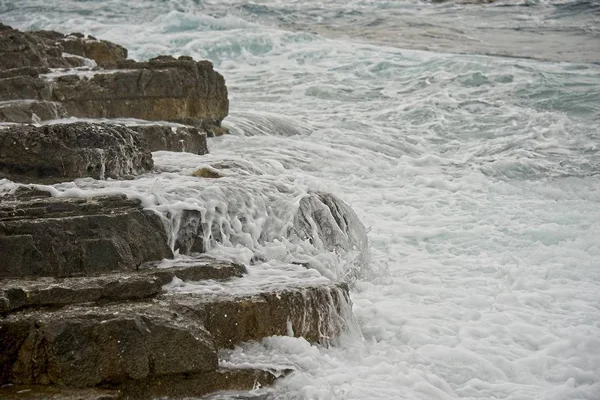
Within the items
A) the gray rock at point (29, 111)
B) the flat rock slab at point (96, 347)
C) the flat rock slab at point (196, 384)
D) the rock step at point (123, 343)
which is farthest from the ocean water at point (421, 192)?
the gray rock at point (29, 111)

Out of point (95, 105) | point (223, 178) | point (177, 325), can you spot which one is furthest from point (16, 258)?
point (95, 105)

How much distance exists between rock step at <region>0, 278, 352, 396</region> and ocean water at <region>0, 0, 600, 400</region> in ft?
1.03

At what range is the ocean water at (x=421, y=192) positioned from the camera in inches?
208

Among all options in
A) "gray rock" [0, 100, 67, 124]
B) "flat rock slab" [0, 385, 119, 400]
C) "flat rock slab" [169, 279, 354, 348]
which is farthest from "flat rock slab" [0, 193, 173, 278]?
"gray rock" [0, 100, 67, 124]

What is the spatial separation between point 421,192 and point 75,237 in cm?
595

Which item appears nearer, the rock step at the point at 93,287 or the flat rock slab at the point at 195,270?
the rock step at the point at 93,287

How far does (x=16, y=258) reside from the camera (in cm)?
478

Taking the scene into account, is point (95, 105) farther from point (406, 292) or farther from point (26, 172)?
point (406, 292)

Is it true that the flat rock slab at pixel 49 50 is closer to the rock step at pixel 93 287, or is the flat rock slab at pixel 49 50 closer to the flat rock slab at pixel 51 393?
the rock step at pixel 93 287

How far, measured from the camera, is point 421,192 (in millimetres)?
10211

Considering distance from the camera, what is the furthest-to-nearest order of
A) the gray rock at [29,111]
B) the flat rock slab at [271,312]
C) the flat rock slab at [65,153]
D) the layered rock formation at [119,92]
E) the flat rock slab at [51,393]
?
the layered rock formation at [119,92]
the gray rock at [29,111]
the flat rock slab at [65,153]
the flat rock slab at [271,312]
the flat rock slab at [51,393]

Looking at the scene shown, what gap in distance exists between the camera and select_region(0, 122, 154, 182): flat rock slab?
241 inches

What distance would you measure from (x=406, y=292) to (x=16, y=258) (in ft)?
10.4

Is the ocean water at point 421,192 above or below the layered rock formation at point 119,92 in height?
below
